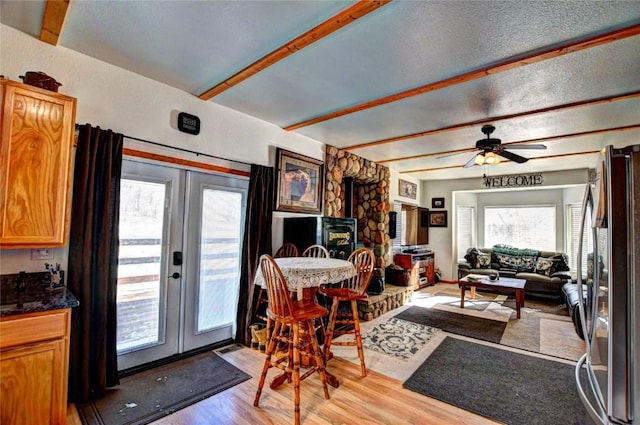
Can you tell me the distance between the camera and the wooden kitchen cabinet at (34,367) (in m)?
1.60

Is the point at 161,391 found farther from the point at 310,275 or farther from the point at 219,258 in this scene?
the point at 310,275

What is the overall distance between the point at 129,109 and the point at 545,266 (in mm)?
7704

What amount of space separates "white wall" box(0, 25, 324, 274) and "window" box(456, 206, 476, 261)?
6043 millimetres

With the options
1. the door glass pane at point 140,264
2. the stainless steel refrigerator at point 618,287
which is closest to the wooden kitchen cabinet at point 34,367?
the door glass pane at point 140,264

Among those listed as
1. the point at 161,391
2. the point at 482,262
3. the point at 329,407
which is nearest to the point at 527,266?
the point at 482,262

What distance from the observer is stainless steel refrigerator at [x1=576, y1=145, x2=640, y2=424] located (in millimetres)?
1392

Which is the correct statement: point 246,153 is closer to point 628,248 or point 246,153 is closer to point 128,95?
point 128,95

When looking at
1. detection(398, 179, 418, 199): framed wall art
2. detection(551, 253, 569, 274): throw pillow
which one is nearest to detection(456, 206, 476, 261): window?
detection(398, 179, 418, 199): framed wall art

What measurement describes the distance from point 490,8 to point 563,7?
0.42m

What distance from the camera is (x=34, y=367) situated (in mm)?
1686

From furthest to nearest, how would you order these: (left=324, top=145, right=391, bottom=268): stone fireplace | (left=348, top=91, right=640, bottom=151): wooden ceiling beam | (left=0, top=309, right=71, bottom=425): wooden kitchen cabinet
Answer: (left=324, top=145, right=391, bottom=268): stone fireplace → (left=348, top=91, right=640, bottom=151): wooden ceiling beam → (left=0, top=309, right=71, bottom=425): wooden kitchen cabinet

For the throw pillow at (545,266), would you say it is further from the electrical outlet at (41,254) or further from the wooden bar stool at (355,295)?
the electrical outlet at (41,254)

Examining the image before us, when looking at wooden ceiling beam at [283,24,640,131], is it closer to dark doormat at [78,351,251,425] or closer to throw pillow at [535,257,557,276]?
dark doormat at [78,351,251,425]

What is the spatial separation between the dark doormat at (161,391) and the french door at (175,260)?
0.23 meters
